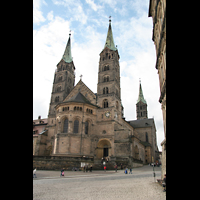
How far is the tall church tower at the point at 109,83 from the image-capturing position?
4082 centimetres

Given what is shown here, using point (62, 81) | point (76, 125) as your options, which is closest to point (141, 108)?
point (62, 81)

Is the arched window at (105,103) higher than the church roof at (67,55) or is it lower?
lower

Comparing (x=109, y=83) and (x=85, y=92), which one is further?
(x=85, y=92)

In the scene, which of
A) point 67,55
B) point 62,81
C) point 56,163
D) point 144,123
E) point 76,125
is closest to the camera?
point 56,163

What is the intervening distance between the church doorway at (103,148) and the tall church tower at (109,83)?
18.4 ft

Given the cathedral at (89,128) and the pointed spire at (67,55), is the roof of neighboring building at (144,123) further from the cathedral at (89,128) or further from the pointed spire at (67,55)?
the pointed spire at (67,55)

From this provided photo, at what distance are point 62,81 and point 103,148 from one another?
24.0 metres

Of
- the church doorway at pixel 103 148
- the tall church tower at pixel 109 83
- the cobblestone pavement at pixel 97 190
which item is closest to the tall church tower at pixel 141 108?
the tall church tower at pixel 109 83

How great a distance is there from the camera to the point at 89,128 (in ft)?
128

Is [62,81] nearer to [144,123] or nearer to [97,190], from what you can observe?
[144,123]

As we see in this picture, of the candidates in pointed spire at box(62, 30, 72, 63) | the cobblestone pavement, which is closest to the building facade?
the cobblestone pavement

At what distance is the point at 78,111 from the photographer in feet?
125
